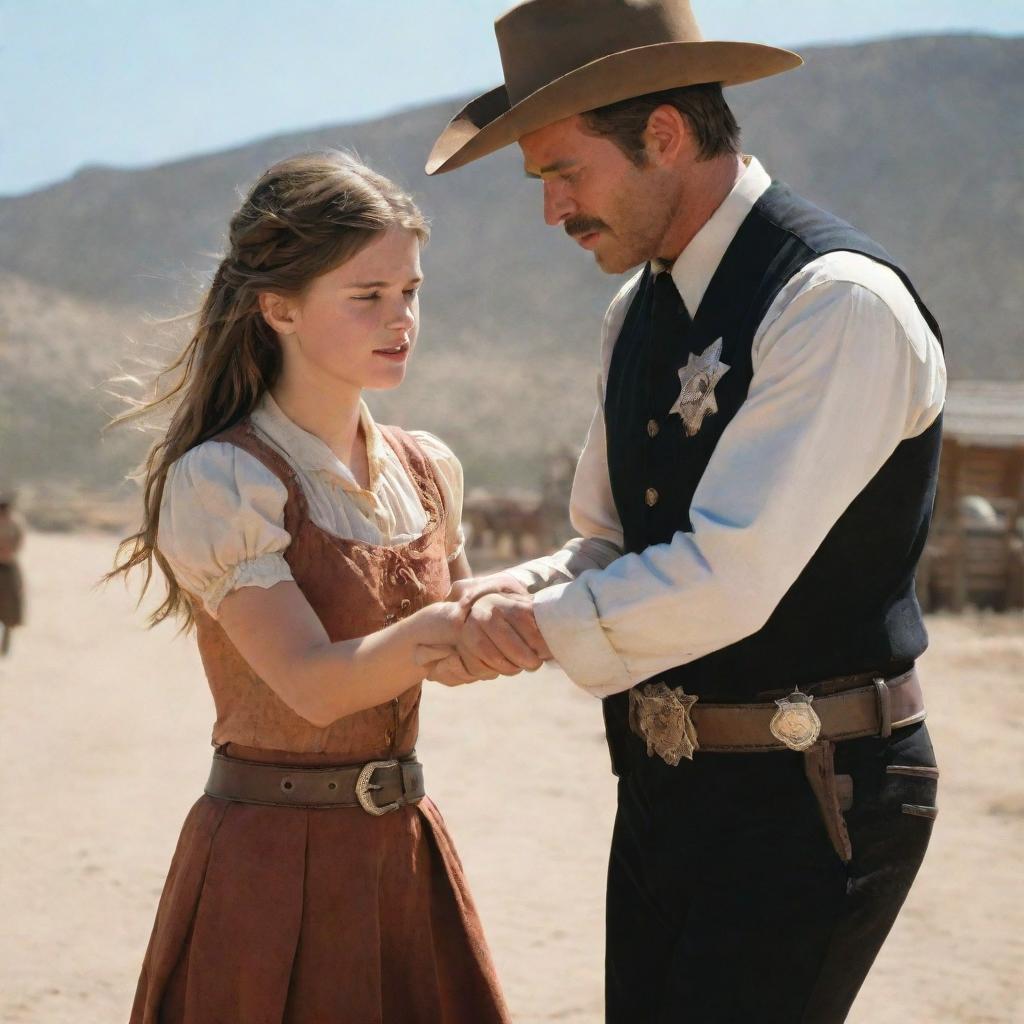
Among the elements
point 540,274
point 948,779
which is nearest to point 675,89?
point 948,779

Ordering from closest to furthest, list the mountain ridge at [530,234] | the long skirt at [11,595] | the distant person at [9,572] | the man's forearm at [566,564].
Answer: the man's forearm at [566,564] → the distant person at [9,572] → the long skirt at [11,595] → the mountain ridge at [530,234]

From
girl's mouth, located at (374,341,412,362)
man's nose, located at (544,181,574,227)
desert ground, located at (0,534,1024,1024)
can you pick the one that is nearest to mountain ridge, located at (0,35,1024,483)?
desert ground, located at (0,534,1024,1024)

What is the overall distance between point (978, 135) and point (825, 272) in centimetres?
6053

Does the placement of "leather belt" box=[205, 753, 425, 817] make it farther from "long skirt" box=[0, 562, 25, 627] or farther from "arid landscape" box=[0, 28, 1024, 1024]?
"long skirt" box=[0, 562, 25, 627]

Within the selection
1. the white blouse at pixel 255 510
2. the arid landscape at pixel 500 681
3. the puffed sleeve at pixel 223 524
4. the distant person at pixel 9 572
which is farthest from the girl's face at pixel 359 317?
the distant person at pixel 9 572

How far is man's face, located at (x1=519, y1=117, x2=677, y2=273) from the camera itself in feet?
8.02

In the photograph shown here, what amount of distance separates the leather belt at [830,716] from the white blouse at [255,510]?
59 cm

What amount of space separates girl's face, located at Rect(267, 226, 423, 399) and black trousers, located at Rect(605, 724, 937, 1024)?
2.72 ft

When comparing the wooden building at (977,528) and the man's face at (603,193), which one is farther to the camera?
the wooden building at (977,528)

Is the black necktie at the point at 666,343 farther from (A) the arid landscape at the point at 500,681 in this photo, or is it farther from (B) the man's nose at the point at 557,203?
(A) the arid landscape at the point at 500,681

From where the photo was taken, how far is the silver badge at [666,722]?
2.34m

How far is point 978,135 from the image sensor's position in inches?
2286

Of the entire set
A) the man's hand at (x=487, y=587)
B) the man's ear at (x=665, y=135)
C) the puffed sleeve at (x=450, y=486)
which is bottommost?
the man's hand at (x=487, y=587)

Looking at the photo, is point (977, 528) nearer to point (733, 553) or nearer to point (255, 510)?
point (733, 553)
